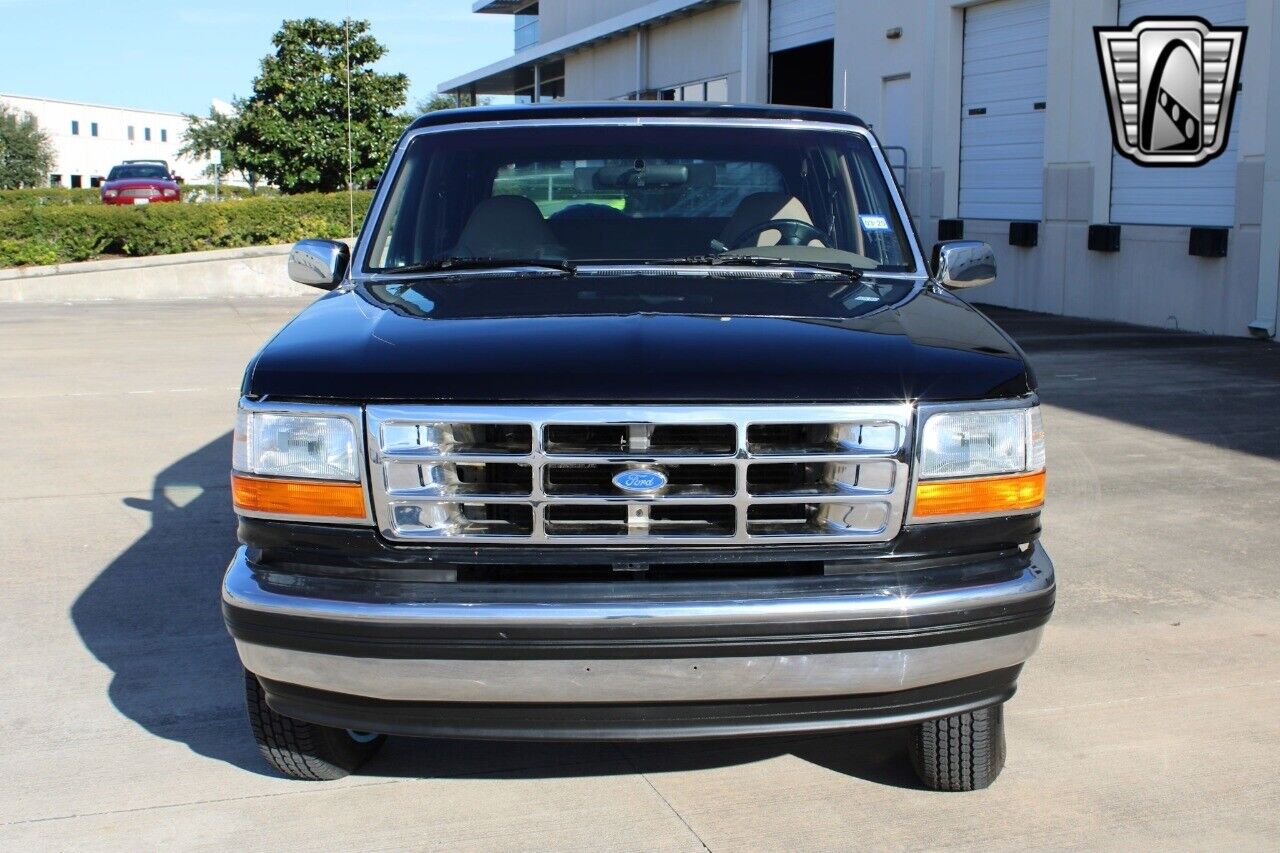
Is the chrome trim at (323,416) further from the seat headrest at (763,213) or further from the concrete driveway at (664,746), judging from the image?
the seat headrest at (763,213)

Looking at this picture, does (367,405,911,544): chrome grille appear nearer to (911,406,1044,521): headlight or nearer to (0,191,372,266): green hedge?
(911,406,1044,521): headlight

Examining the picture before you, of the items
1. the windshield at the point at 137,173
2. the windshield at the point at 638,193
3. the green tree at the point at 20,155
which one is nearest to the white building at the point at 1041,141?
the windshield at the point at 638,193

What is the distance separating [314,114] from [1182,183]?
18462 millimetres

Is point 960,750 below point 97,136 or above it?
below

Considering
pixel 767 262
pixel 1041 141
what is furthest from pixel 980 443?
pixel 1041 141

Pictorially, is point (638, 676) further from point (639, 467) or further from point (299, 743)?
point (299, 743)

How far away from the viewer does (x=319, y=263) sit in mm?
4434

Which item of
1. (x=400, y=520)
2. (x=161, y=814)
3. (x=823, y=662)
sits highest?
(x=400, y=520)

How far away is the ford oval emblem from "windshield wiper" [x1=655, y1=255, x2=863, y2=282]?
1338 mm

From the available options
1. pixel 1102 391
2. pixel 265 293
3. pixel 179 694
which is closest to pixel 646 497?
pixel 179 694

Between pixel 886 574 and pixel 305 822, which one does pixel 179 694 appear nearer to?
pixel 305 822

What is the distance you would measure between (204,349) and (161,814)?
1060cm

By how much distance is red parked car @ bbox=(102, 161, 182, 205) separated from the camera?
107ft

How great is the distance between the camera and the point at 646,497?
3.01 m
